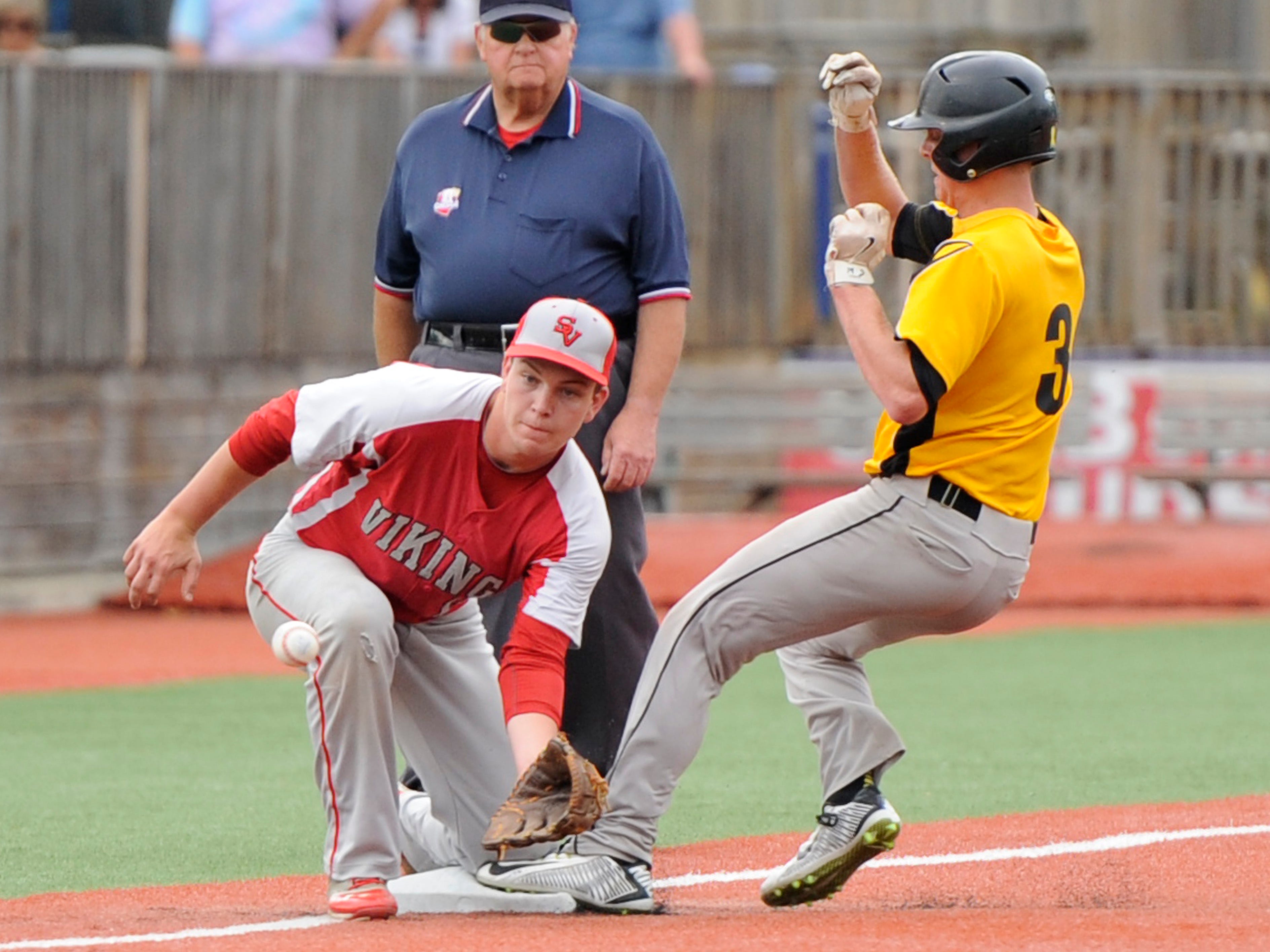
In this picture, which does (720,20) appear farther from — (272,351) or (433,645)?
(433,645)

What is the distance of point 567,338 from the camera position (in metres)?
5.06

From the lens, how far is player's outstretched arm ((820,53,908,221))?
5473 mm

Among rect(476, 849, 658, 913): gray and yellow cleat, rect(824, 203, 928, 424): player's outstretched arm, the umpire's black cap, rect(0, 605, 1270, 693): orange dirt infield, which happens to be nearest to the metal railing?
rect(0, 605, 1270, 693): orange dirt infield

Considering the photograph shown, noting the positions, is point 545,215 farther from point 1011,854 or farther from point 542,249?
point 1011,854

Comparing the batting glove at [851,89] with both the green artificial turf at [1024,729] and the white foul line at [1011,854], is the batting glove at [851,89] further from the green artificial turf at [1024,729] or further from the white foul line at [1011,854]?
the green artificial turf at [1024,729]

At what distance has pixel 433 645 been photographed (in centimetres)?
562

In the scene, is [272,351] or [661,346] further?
[272,351]

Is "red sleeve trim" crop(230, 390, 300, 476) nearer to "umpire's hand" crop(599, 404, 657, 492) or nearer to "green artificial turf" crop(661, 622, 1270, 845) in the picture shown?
→ "umpire's hand" crop(599, 404, 657, 492)

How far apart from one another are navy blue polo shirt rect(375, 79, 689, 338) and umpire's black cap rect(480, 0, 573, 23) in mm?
243

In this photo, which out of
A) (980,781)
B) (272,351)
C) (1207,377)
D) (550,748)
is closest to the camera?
(550,748)

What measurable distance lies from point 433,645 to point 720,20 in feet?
41.1

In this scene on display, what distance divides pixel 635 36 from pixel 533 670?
8271 mm

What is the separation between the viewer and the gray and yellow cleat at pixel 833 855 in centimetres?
520

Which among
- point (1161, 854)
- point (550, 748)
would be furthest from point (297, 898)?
point (1161, 854)
